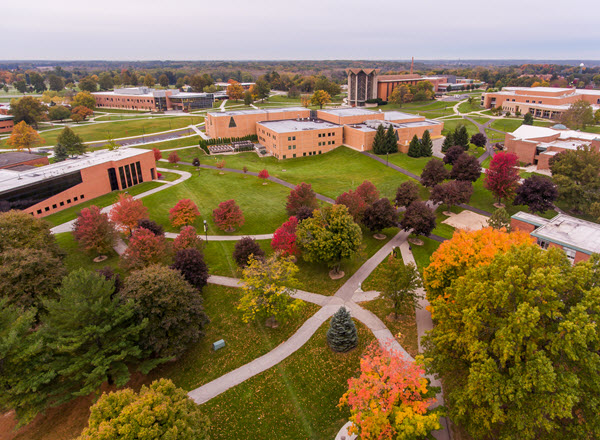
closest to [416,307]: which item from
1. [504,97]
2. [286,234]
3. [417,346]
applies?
[417,346]

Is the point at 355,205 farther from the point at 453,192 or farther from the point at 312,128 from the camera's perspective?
→ the point at 312,128

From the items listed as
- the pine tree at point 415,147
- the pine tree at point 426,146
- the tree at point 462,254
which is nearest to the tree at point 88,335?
the tree at point 462,254

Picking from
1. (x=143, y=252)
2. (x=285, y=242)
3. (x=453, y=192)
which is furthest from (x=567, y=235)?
(x=143, y=252)

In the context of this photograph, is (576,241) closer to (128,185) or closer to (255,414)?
(255,414)

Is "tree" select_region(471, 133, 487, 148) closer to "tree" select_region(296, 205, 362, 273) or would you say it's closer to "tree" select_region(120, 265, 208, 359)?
"tree" select_region(296, 205, 362, 273)

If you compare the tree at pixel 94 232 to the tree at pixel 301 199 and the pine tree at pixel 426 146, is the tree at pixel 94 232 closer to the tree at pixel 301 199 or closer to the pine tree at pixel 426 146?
the tree at pixel 301 199
